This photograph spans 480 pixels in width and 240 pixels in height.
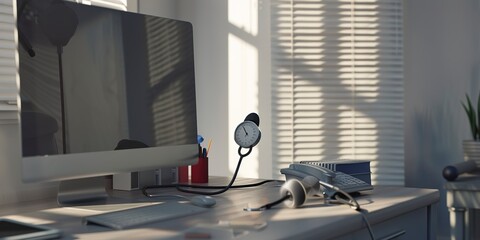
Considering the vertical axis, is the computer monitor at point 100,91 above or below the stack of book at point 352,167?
above

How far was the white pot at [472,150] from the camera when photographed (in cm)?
321

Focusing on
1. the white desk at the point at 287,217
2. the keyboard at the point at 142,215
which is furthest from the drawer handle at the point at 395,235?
the keyboard at the point at 142,215

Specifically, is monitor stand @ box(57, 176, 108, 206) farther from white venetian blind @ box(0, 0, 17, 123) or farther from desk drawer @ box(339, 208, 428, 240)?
desk drawer @ box(339, 208, 428, 240)

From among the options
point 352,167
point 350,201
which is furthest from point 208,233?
point 352,167

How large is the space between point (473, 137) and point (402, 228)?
171cm

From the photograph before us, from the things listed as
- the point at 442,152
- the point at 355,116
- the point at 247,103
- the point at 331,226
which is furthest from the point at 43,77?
the point at 442,152

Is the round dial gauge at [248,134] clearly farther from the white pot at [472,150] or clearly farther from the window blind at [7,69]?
the white pot at [472,150]

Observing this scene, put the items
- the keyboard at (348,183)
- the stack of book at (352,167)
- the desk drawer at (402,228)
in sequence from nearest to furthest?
1. the desk drawer at (402,228)
2. the keyboard at (348,183)
3. the stack of book at (352,167)

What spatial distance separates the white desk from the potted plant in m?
1.29

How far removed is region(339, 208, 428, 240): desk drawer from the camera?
1631 mm

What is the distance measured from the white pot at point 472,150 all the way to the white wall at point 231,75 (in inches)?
38.7

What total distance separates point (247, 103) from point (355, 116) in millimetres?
548

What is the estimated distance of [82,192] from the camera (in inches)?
70.4

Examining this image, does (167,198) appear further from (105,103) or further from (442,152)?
(442,152)
